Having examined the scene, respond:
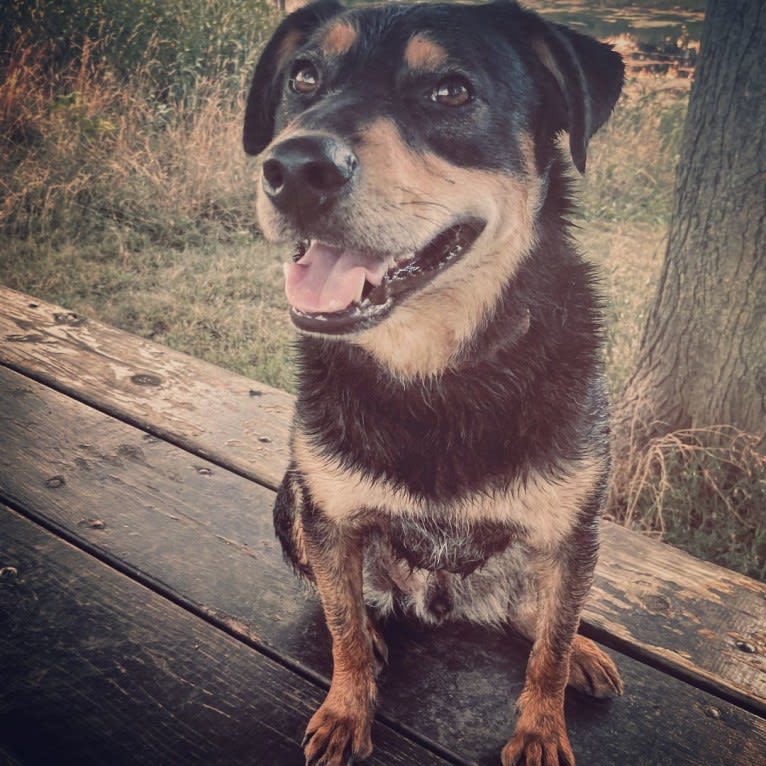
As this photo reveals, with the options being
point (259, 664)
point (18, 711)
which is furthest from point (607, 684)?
point (18, 711)

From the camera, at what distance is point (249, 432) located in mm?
2520

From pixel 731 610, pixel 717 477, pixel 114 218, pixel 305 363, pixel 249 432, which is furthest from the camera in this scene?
pixel 114 218

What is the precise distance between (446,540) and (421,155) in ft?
2.88

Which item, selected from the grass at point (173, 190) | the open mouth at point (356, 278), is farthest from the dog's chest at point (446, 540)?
the grass at point (173, 190)

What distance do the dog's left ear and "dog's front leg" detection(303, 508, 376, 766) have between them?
1058 mm

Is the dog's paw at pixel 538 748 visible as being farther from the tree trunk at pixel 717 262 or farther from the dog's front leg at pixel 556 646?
the tree trunk at pixel 717 262

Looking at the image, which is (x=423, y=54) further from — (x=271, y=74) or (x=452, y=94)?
(x=271, y=74)

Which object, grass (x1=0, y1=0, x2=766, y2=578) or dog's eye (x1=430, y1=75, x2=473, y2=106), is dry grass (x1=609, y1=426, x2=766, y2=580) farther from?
dog's eye (x1=430, y1=75, x2=473, y2=106)

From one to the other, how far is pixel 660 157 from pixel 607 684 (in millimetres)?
4806

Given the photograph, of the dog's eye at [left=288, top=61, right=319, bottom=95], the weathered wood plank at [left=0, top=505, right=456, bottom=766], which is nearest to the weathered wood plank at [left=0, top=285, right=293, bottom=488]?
the weathered wood plank at [left=0, top=505, right=456, bottom=766]

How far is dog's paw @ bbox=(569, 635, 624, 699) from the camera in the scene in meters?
1.66

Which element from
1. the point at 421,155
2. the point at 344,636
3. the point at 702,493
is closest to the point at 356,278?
the point at 421,155

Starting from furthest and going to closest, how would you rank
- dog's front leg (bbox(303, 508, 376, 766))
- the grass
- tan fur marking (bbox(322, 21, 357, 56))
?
the grass, tan fur marking (bbox(322, 21, 357, 56)), dog's front leg (bbox(303, 508, 376, 766))

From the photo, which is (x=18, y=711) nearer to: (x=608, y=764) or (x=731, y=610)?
(x=608, y=764)
